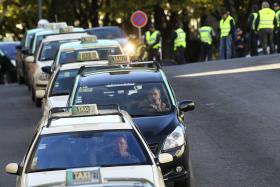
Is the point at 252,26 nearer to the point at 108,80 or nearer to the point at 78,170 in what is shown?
the point at 108,80

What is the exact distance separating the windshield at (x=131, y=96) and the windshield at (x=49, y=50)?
39.5 ft

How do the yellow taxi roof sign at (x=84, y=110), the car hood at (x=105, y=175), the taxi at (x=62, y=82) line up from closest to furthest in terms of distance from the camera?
the car hood at (x=105, y=175) → the yellow taxi roof sign at (x=84, y=110) → the taxi at (x=62, y=82)

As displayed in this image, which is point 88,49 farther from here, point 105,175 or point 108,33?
point 108,33

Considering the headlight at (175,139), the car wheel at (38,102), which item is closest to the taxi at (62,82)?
the car wheel at (38,102)

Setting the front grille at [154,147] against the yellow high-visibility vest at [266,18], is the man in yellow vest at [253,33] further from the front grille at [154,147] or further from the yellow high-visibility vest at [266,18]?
the front grille at [154,147]

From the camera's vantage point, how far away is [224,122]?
1766 cm

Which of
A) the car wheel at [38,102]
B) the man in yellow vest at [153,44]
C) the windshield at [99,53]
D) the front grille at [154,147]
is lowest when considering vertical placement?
the man in yellow vest at [153,44]

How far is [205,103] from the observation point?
68.2ft

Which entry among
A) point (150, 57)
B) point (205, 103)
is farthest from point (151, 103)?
point (150, 57)

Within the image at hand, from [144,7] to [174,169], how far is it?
4137 centimetres

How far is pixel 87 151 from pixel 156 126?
8.92 ft

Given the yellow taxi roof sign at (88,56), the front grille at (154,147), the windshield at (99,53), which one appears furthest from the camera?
the windshield at (99,53)

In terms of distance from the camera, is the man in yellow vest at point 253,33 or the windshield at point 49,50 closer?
the windshield at point 49,50

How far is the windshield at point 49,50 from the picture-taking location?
24.8m
